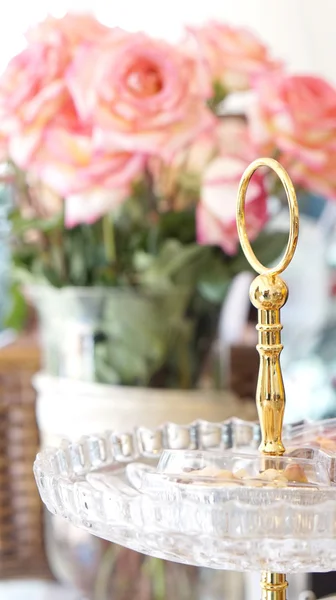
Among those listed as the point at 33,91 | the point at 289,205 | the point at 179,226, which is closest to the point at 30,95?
the point at 33,91

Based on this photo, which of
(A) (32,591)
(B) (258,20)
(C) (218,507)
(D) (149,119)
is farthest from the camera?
(B) (258,20)

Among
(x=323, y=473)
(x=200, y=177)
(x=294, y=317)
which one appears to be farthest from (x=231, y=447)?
(x=294, y=317)

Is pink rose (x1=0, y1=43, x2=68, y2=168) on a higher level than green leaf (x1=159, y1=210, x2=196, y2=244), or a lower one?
higher

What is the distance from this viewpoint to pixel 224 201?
0.50 meters

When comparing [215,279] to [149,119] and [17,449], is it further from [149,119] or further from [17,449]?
[17,449]

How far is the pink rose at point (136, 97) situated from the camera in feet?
1.64

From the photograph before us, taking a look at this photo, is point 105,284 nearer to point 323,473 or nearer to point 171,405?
point 171,405

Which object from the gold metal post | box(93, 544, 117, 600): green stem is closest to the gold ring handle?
the gold metal post

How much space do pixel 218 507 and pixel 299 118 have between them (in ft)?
1.05

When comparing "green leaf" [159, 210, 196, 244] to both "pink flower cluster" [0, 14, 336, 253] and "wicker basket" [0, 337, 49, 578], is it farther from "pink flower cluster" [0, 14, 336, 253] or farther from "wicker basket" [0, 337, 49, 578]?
"wicker basket" [0, 337, 49, 578]

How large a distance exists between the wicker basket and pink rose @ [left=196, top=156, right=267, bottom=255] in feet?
0.80

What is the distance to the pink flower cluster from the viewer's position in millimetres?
502

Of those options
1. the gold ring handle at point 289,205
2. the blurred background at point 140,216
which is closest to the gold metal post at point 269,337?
the gold ring handle at point 289,205

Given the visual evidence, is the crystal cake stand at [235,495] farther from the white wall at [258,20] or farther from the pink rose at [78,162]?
the white wall at [258,20]
